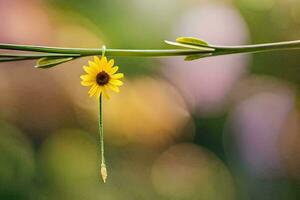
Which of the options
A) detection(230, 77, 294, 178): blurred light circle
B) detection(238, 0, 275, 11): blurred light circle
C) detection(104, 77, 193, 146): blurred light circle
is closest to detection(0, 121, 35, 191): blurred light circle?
detection(104, 77, 193, 146): blurred light circle

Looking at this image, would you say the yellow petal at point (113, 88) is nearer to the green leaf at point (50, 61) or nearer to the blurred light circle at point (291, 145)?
the green leaf at point (50, 61)

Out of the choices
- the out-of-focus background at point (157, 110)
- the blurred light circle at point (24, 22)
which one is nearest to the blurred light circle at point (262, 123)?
the out-of-focus background at point (157, 110)

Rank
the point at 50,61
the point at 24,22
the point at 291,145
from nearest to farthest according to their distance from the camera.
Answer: the point at 50,61 < the point at 24,22 < the point at 291,145

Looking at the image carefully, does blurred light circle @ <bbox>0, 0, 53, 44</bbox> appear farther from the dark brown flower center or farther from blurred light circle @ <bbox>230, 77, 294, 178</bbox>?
the dark brown flower center

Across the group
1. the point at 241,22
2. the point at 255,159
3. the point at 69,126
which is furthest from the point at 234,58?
the point at 69,126

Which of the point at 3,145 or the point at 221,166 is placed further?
the point at 221,166

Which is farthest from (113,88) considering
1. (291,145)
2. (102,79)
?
(291,145)

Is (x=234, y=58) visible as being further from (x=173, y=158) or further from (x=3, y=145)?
(x=3, y=145)

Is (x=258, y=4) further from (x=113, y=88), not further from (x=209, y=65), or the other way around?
(x=113, y=88)
